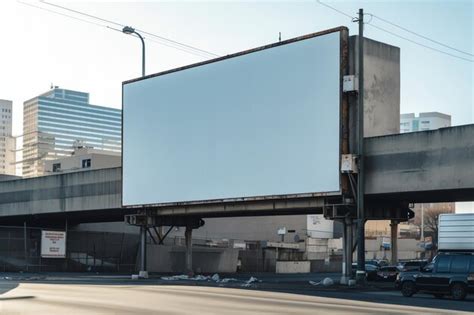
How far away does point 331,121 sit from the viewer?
3488 cm

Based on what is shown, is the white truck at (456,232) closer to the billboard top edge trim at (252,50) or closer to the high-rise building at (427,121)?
the billboard top edge trim at (252,50)

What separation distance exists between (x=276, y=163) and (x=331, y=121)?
442cm

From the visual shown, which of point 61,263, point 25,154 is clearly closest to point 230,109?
point 61,263

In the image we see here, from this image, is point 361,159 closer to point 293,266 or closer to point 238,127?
point 238,127

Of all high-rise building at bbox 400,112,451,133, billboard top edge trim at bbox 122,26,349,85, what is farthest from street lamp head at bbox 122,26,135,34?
high-rise building at bbox 400,112,451,133

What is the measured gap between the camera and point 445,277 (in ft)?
85.6

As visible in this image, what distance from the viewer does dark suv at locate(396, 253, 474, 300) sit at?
2545cm

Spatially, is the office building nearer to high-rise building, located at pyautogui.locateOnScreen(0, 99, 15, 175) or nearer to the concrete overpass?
the concrete overpass

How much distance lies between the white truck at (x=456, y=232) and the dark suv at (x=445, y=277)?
11.1 ft

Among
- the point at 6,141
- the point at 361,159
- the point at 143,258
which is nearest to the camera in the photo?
the point at 361,159

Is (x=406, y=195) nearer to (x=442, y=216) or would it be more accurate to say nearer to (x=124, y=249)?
(x=442, y=216)

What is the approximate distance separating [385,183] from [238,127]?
10.5 m

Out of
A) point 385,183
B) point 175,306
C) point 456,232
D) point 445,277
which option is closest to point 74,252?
point 385,183

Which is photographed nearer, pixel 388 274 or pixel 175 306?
pixel 175 306
